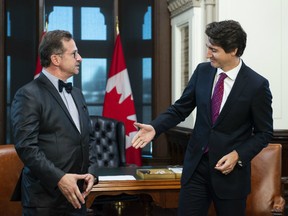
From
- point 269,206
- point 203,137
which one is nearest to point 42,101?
point 203,137

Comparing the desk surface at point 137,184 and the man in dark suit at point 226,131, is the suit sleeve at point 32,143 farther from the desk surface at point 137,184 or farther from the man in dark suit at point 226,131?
the desk surface at point 137,184

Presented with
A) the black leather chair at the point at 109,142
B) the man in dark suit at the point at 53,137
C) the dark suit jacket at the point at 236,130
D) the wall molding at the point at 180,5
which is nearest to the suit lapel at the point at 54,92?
the man in dark suit at the point at 53,137

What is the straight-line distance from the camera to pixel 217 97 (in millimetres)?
2693

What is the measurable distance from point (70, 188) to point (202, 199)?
2.26ft

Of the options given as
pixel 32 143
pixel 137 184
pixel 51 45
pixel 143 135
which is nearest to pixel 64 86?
pixel 51 45

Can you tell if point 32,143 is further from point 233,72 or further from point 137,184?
point 137,184

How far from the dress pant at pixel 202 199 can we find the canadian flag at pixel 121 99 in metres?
2.72

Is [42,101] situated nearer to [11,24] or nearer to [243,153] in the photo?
[243,153]

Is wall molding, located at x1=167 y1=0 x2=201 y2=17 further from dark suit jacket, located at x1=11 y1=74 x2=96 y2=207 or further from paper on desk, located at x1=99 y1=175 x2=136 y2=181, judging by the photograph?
dark suit jacket, located at x1=11 y1=74 x2=96 y2=207

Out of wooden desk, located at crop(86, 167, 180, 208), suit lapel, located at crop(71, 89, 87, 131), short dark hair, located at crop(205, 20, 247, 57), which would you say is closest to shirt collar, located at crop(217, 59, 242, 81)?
short dark hair, located at crop(205, 20, 247, 57)

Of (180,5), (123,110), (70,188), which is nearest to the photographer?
(70,188)

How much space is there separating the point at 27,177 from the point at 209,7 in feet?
9.29

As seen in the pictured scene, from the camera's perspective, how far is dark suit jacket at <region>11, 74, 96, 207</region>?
2389mm

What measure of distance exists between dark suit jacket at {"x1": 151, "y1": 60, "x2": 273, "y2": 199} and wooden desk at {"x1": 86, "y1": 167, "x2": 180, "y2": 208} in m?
0.78
